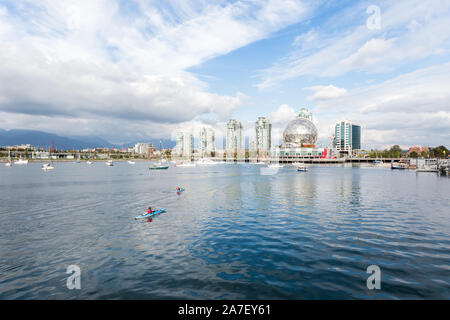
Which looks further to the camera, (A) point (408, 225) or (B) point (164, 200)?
(B) point (164, 200)

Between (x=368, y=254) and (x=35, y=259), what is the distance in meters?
21.7

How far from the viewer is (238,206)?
33.8 m

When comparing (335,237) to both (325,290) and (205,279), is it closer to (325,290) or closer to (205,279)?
(325,290)

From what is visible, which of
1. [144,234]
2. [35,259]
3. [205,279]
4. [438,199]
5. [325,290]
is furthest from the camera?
[438,199]
